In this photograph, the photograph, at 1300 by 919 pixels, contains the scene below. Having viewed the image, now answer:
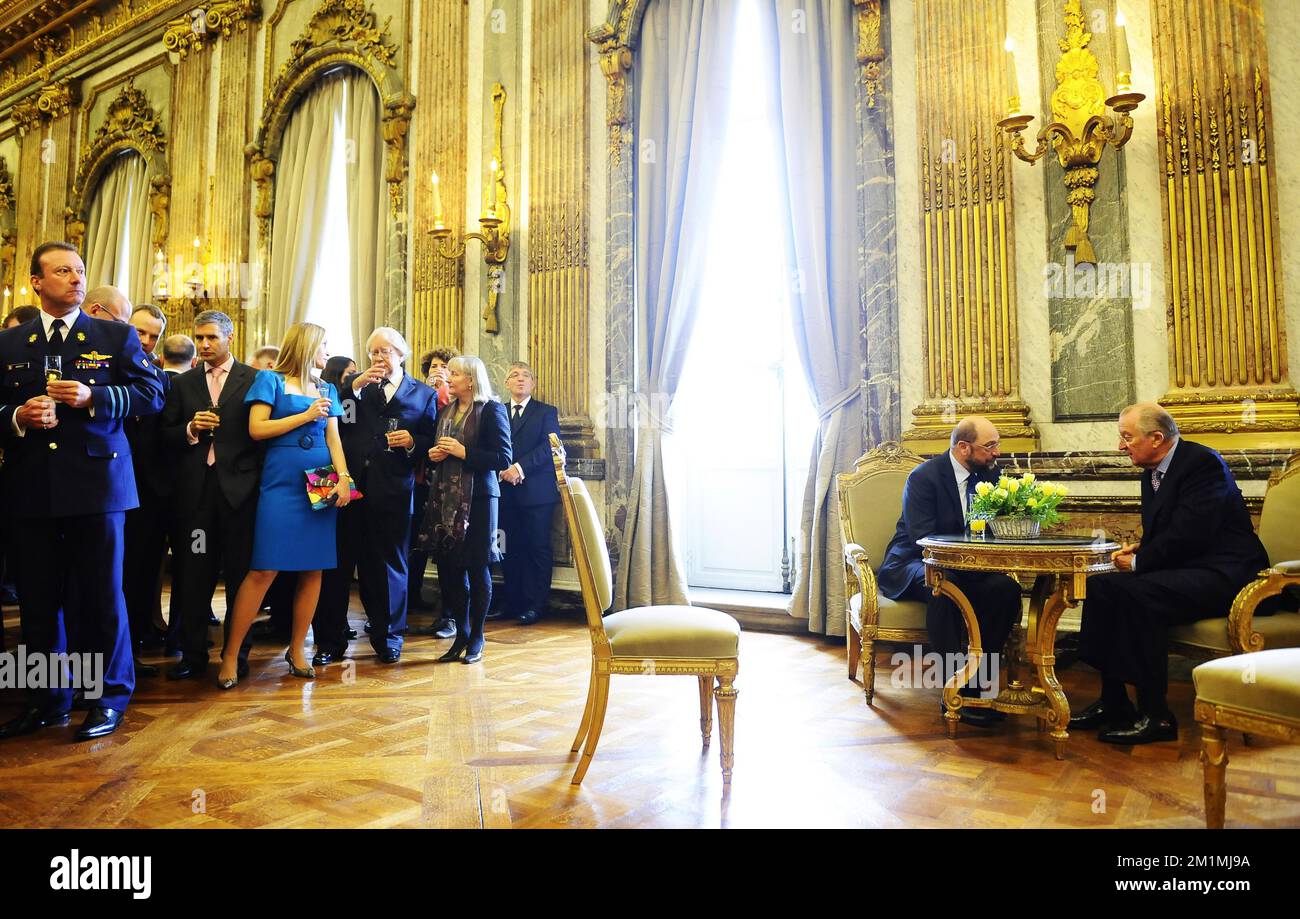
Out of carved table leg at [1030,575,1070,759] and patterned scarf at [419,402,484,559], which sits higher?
patterned scarf at [419,402,484,559]

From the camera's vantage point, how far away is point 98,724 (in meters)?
2.96

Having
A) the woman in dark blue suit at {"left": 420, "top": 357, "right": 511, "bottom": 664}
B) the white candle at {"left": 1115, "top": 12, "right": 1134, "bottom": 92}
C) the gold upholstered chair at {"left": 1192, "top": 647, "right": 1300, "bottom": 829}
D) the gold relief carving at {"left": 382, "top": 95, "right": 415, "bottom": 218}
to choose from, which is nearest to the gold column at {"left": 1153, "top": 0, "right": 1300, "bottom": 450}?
the white candle at {"left": 1115, "top": 12, "right": 1134, "bottom": 92}

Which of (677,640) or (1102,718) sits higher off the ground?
(677,640)

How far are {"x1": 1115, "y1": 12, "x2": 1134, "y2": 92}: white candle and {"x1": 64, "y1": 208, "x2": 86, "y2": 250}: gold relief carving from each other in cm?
1023

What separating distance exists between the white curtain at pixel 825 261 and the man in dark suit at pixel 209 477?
293 centimetres

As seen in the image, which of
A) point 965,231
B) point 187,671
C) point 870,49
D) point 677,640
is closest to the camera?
point 677,640

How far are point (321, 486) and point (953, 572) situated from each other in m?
2.65

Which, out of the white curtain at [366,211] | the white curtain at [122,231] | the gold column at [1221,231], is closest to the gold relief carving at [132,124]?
the white curtain at [122,231]

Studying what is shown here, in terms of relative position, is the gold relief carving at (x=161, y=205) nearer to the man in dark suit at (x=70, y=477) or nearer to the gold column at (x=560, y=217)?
the gold column at (x=560, y=217)

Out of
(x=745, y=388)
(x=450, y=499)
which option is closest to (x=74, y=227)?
(x=450, y=499)

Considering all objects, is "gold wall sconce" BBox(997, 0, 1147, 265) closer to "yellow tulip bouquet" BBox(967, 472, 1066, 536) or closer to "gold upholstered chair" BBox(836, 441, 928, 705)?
"gold upholstered chair" BBox(836, 441, 928, 705)

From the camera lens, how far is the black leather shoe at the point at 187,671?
12.5 ft

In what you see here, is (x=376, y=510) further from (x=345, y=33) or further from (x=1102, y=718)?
(x=345, y=33)

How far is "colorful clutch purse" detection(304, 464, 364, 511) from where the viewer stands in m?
3.69
